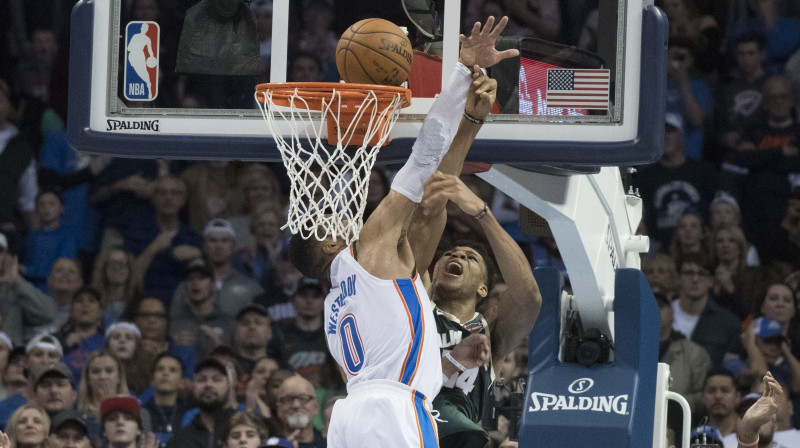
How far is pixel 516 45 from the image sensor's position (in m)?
5.18

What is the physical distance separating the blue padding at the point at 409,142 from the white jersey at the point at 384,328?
821 mm

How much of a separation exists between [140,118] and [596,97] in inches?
79.2

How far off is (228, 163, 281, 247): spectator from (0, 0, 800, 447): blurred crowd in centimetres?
2

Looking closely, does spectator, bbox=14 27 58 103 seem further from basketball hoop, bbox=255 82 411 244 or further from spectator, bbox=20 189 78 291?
basketball hoop, bbox=255 82 411 244

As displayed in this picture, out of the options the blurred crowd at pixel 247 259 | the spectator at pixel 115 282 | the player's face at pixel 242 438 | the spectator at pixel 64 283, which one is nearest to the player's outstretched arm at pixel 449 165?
the blurred crowd at pixel 247 259

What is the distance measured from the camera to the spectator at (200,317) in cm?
902

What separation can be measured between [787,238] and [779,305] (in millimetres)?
682

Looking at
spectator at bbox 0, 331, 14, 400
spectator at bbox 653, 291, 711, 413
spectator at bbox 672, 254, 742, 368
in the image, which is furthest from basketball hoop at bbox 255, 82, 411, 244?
spectator at bbox 0, 331, 14, 400

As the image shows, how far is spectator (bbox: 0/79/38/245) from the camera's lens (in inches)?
381

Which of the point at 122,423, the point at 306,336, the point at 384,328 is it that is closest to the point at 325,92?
the point at 384,328

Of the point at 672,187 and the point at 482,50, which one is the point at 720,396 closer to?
the point at 672,187

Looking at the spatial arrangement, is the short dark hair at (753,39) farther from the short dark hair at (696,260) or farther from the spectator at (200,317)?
the spectator at (200,317)

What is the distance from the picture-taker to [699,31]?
32.3ft

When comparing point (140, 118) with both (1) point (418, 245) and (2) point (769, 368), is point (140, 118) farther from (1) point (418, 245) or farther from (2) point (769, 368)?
(2) point (769, 368)
